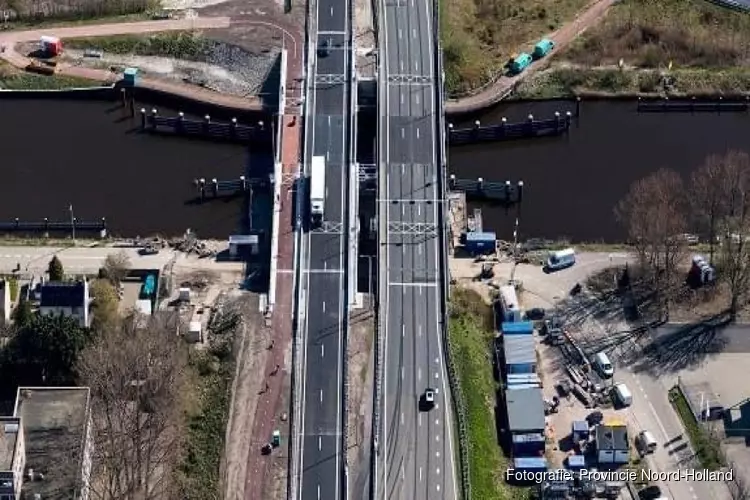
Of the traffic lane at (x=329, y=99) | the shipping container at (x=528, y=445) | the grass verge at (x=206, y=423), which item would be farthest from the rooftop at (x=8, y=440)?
the traffic lane at (x=329, y=99)

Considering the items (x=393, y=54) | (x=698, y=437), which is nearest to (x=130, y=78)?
(x=393, y=54)

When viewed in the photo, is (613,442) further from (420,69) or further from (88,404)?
(420,69)

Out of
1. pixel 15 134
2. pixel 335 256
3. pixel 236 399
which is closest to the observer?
pixel 236 399

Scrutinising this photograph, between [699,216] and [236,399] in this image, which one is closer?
[236,399]

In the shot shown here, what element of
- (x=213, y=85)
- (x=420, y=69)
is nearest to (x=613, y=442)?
(x=420, y=69)

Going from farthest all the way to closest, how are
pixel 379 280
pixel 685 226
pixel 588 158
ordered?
pixel 588 158 → pixel 685 226 → pixel 379 280

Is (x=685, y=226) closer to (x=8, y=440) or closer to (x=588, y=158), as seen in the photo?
(x=588, y=158)

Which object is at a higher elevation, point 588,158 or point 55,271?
point 588,158
